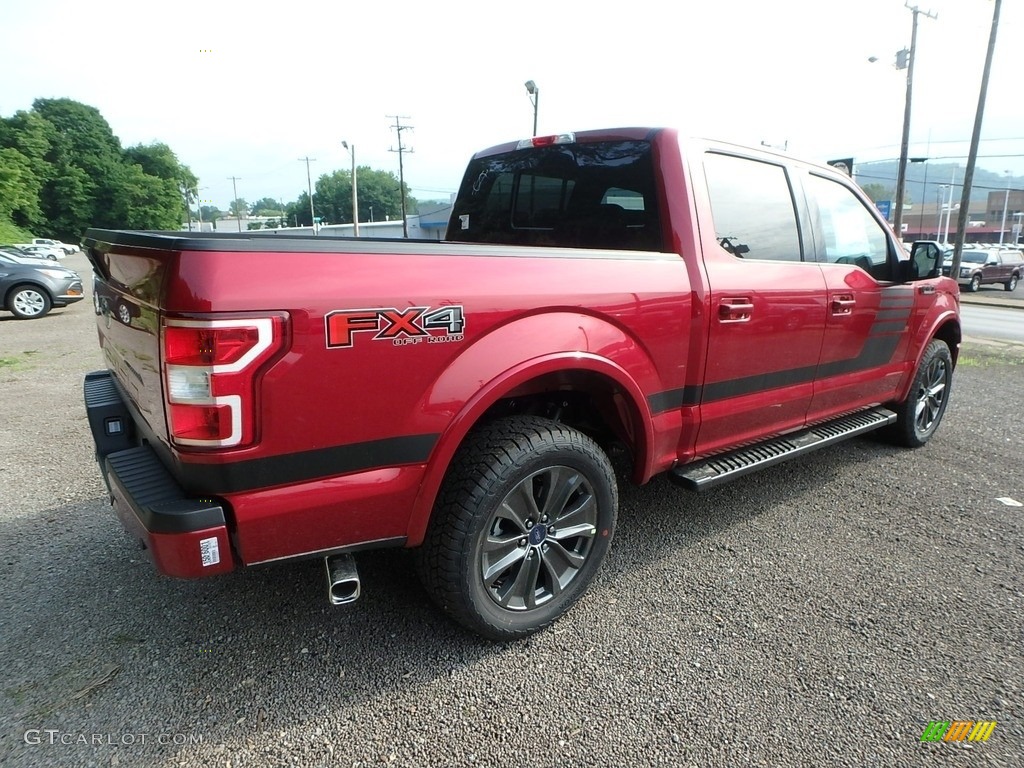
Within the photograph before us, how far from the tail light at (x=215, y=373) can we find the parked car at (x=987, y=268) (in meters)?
32.2

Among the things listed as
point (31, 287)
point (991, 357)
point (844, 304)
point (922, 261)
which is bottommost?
point (991, 357)

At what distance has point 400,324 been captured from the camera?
1.98 metres

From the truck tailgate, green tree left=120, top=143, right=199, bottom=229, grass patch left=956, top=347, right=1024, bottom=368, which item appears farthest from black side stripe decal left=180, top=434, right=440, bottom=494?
green tree left=120, top=143, right=199, bottom=229

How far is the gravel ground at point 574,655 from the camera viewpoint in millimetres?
2033

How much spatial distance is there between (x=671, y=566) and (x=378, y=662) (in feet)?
4.79

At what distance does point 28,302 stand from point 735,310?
13.7m

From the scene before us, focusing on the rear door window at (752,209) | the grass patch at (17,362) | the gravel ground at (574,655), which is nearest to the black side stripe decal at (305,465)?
the gravel ground at (574,655)

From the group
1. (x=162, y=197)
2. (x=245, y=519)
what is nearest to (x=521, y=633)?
(x=245, y=519)

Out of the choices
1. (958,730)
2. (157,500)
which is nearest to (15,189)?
(157,500)

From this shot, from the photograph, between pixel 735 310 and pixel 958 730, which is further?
pixel 735 310

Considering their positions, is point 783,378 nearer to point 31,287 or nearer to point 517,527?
point 517,527

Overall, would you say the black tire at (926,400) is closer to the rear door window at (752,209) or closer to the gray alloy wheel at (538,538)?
the rear door window at (752,209)

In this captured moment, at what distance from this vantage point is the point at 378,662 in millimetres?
2389

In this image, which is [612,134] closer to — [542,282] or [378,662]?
[542,282]
